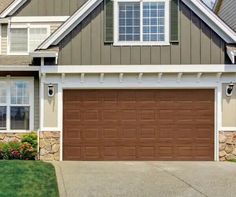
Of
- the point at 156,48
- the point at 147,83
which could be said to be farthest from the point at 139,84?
the point at 156,48

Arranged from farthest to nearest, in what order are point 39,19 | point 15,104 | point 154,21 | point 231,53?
point 39,19 → point 15,104 → point 154,21 → point 231,53

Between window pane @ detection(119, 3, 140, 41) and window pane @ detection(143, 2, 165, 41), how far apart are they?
235mm

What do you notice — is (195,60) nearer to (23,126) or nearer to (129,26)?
(129,26)

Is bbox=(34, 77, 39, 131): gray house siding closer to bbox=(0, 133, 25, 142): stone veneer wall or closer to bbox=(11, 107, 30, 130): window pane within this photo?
bbox=(11, 107, 30, 130): window pane

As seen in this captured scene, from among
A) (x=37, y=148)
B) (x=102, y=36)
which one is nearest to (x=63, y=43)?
(x=102, y=36)

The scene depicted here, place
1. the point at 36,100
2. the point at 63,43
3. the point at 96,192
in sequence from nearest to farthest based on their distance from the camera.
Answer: the point at 96,192 → the point at 63,43 → the point at 36,100

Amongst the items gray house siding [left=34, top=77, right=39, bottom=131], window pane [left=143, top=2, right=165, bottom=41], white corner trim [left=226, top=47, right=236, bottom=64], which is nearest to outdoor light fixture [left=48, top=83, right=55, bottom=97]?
gray house siding [left=34, top=77, right=39, bottom=131]

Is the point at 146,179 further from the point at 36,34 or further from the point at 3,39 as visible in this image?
the point at 3,39

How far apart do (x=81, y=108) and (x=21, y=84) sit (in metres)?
2.67

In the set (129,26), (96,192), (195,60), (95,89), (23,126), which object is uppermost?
(129,26)

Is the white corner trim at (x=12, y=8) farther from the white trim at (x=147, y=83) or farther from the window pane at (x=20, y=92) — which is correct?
the white trim at (x=147, y=83)

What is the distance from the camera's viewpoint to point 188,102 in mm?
15102

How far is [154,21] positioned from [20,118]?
5872 mm

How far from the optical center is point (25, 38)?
1753cm
